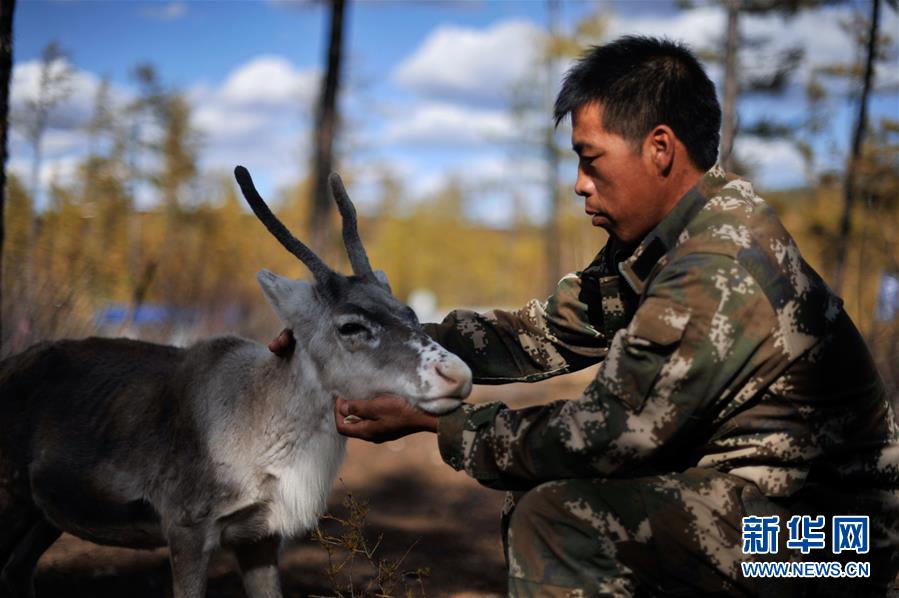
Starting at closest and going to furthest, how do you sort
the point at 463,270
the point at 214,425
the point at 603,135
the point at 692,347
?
the point at 692,347
the point at 603,135
the point at 214,425
the point at 463,270

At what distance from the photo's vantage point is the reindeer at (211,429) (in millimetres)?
3932

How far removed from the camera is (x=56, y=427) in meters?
4.45

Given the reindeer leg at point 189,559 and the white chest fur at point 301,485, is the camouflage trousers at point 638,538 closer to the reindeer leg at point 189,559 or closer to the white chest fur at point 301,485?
the white chest fur at point 301,485

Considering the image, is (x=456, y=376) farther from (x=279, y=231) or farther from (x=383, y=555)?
(x=383, y=555)

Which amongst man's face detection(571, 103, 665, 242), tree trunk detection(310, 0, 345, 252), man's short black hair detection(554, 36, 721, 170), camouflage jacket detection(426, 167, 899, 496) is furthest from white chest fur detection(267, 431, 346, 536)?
tree trunk detection(310, 0, 345, 252)

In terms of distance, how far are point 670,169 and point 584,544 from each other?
4.79ft

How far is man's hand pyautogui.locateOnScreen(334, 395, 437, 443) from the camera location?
11.0ft

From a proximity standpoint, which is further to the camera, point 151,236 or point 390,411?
point 151,236

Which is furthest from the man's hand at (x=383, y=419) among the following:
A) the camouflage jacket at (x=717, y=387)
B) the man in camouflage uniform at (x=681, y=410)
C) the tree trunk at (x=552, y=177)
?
the tree trunk at (x=552, y=177)

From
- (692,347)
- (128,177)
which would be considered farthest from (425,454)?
(128,177)

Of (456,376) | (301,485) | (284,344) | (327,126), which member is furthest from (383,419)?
(327,126)

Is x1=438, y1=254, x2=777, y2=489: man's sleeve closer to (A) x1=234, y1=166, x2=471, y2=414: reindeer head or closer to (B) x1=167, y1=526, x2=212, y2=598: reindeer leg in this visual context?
(A) x1=234, y1=166, x2=471, y2=414: reindeer head

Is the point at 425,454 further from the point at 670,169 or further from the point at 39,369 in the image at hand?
the point at 670,169

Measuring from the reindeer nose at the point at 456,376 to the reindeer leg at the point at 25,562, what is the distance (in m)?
2.73
